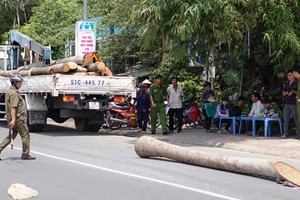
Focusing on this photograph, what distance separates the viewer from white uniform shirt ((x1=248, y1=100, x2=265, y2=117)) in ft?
50.5

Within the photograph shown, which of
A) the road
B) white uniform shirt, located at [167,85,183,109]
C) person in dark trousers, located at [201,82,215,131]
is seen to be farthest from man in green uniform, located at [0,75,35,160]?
person in dark trousers, located at [201,82,215,131]

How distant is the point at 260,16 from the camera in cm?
1422

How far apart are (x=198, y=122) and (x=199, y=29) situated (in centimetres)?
500

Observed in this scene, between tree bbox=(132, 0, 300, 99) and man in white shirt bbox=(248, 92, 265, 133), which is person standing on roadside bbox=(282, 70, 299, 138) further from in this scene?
man in white shirt bbox=(248, 92, 265, 133)

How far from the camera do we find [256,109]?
15.5 meters

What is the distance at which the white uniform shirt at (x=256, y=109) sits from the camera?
50.5 ft

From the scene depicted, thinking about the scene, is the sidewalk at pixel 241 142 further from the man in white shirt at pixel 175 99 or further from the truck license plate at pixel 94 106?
the truck license plate at pixel 94 106

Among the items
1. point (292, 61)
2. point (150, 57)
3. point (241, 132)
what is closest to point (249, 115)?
point (241, 132)

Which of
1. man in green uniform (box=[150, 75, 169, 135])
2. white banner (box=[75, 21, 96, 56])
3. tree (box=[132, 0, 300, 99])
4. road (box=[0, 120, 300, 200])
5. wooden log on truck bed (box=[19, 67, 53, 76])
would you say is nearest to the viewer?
road (box=[0, 120, 300, 200])

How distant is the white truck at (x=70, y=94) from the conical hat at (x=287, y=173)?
27.1ft

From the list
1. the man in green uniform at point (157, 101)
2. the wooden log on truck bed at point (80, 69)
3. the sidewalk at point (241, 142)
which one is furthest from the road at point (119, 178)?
the wooden log on truck bed at point (80, 69)

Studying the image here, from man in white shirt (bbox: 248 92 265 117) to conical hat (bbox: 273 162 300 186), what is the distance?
6420 mm

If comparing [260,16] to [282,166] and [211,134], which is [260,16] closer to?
[211,134]

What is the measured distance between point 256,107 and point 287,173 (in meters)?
6.79
